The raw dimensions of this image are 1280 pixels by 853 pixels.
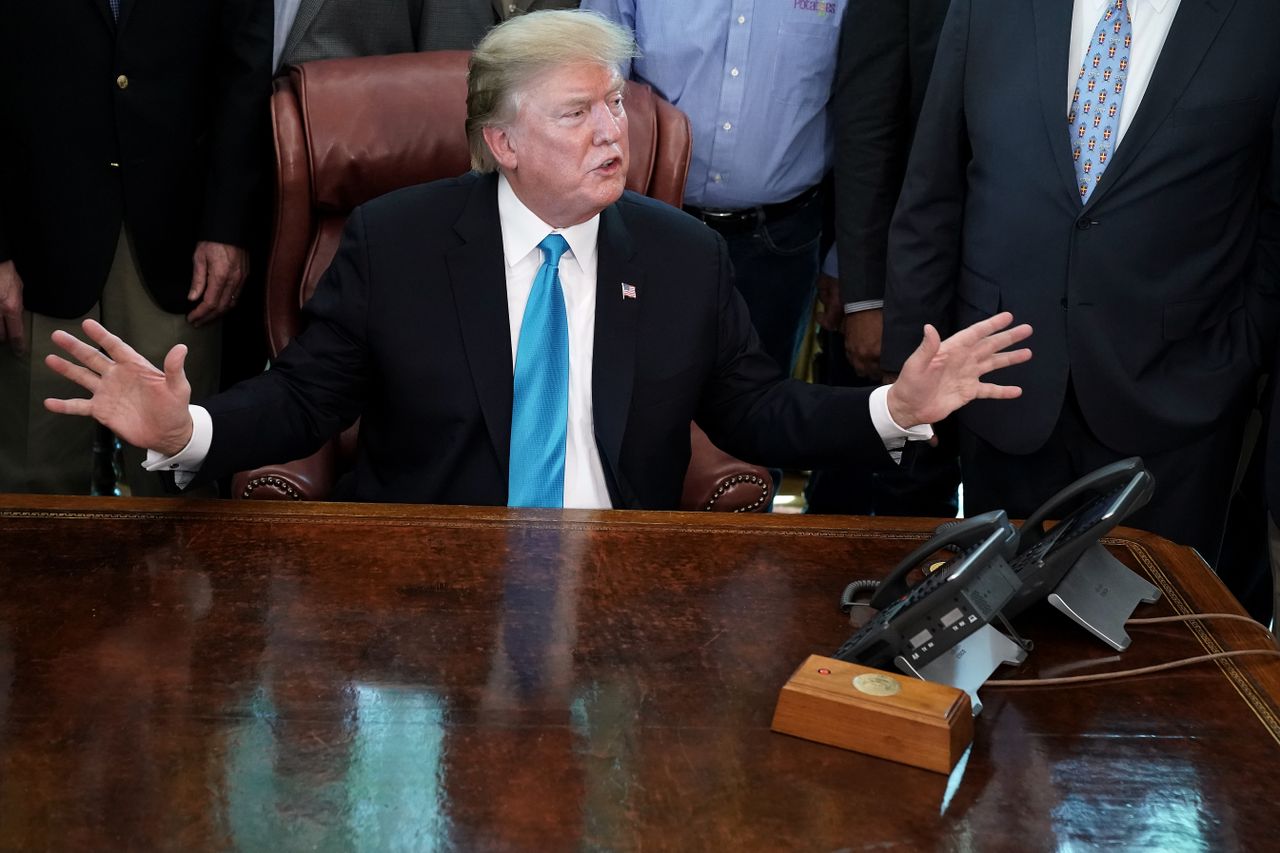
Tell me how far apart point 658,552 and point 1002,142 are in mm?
1145

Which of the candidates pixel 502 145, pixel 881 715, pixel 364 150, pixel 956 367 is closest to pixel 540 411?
pixel 502 145

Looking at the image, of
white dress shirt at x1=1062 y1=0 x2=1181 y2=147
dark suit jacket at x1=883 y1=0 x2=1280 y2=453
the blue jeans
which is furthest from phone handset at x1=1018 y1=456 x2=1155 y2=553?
the blue jeans

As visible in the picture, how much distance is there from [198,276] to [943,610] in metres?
1.96

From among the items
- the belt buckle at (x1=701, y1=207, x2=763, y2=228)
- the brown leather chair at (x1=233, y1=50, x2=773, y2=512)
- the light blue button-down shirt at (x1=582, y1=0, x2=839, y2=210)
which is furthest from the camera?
the belt buckle at (x1=701, y1=207, x2=763, y2=228)

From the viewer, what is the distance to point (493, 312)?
235 cm

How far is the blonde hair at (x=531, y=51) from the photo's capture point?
230 cm

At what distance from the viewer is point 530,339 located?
7.65ft

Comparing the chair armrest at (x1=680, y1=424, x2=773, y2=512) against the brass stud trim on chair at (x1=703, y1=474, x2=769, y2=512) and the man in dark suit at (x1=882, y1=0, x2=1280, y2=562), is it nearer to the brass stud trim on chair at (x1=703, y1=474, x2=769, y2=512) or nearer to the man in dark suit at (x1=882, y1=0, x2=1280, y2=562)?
the brass stud trim on chair at (x1=703, y1=474, x2=769, y2=512)

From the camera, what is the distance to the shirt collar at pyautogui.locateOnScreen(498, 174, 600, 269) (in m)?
2.39

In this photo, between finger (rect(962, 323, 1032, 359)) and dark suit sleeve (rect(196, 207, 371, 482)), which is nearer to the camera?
finger (rect(962, 323, 1032, 359))

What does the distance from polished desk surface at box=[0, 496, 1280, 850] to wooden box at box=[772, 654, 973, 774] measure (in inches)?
0.7

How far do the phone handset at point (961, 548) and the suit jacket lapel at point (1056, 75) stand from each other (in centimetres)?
100

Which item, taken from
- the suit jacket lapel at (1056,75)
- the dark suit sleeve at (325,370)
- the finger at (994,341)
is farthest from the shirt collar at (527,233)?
the suit jacket lapel at (1056,75)

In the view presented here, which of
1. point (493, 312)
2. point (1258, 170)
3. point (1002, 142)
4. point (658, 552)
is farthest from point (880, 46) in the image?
point (658, 552)
